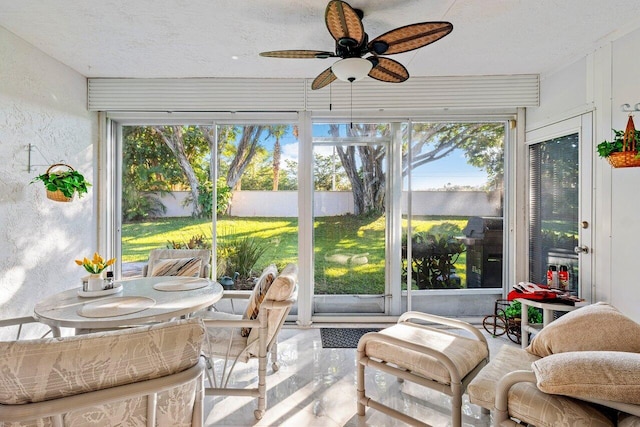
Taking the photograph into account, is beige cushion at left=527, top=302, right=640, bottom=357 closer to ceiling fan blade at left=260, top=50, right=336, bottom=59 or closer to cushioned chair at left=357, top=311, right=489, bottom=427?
cushioned chair at left=357, top=311, right=489, bottom=427

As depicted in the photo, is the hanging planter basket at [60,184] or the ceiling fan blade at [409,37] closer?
the ceiling fan blade at [409,37]

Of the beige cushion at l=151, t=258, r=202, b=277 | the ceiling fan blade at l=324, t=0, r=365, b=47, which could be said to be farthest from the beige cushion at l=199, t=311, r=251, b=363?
the ceiling fan blade at l=324, t=0, r=365, b=47

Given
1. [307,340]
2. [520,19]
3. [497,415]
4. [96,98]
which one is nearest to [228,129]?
[96,98]

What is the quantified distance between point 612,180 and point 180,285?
3286mm

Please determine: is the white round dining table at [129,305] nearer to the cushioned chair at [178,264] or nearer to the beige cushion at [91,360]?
the cushioned chair at [178,264]

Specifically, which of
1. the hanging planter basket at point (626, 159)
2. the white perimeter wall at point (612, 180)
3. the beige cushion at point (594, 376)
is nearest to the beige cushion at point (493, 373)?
the beige cushion at point (594, 376)

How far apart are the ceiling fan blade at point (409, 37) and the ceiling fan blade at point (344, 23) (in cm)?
11

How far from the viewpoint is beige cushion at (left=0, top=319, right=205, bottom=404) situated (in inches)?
33.7

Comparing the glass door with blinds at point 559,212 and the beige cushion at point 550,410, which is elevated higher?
the glass door with blinds at point 559,212

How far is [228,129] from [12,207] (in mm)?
1938

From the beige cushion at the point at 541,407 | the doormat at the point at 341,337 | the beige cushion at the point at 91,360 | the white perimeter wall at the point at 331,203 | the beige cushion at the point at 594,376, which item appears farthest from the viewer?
the white perimeter wall at the point at 331,203

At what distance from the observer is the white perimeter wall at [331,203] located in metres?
3.55

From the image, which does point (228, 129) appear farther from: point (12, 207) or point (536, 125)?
point (536, 125)

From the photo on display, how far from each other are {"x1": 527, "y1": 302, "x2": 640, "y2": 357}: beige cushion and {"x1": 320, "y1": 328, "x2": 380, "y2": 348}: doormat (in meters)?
1.62
